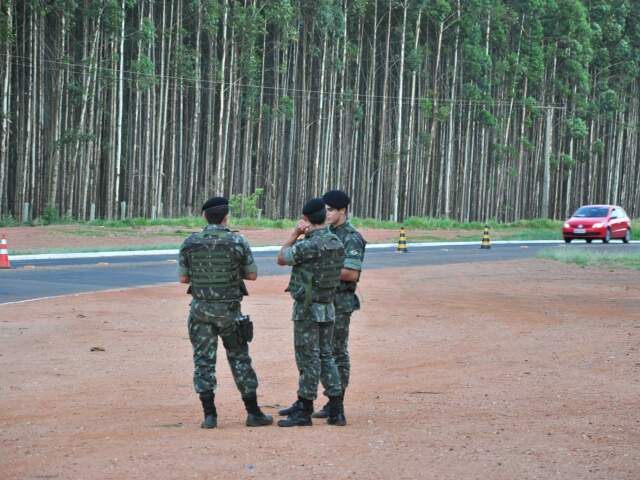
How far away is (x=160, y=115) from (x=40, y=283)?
1249 inches

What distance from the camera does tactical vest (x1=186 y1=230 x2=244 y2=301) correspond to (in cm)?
830

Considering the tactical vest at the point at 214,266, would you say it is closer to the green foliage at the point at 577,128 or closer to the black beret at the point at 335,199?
the black beret at the point at 335,199

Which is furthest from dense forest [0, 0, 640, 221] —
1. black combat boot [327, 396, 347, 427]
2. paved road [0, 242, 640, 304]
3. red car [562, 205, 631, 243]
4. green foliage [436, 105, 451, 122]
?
black combat boot [327, 396, 347, 427]

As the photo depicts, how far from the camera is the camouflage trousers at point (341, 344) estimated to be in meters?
8.78

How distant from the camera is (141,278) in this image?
2370 cm

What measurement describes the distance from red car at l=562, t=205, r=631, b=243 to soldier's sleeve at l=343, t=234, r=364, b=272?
119ft

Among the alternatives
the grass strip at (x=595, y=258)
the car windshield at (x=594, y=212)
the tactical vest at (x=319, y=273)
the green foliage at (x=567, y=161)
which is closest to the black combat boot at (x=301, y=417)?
the tactical vest at (x=319, y=273)

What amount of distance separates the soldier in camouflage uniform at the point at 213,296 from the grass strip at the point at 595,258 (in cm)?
2269

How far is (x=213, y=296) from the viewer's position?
8.29m

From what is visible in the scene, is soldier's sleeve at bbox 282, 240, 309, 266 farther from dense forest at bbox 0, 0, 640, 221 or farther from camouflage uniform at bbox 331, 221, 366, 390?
dense forest at bbox 0, 0, 640, 221

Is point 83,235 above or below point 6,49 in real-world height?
below

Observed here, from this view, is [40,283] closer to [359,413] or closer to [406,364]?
[406,364]

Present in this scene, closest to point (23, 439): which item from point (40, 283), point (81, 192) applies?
point (40, 283)

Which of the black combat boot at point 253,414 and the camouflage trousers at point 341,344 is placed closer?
the black combat boot at point 253,414
